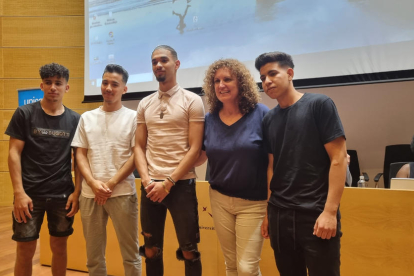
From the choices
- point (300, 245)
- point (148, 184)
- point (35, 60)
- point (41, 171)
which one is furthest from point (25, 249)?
point (35, 60)

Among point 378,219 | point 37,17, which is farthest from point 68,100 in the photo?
point 378,219

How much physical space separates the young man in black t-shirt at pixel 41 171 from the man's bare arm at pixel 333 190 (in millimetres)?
1489

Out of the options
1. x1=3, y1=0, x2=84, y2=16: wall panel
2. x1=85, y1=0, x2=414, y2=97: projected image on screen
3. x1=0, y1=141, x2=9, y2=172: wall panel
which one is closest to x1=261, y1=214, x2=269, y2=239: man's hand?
x1=85, y1=0, x2=414, y2=97: projected image on screen

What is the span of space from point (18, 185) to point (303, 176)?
65.2 inches

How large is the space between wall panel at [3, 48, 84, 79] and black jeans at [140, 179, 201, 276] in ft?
14.0

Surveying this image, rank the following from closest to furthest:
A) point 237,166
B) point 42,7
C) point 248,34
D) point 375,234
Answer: point 237,166
point 375,234
point 248,34
point 42,7

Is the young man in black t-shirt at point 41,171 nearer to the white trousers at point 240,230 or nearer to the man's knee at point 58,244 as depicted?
the man's knee at point 58,244

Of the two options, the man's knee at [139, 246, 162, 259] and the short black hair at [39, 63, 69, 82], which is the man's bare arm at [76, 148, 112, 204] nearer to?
the man's knee at [139, 246, 162, 259]

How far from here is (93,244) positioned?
182 cm

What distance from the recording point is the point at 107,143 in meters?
1.84

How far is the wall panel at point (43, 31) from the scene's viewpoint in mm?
5234

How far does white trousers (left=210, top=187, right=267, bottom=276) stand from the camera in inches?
57.5

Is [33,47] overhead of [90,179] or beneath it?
overhead

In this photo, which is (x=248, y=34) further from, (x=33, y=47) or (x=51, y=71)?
(x=33, y=47)
